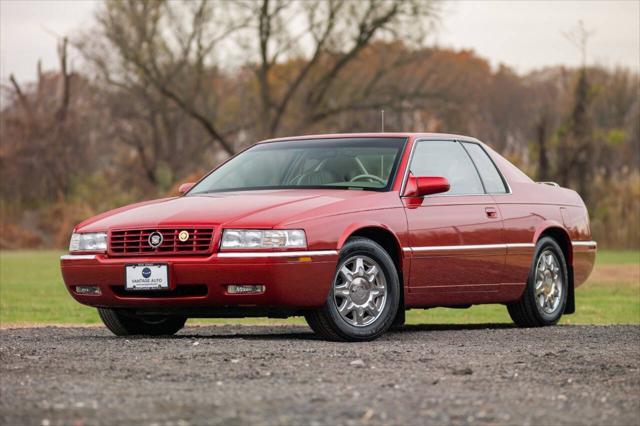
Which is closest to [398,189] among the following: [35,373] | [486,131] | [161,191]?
[35,373]

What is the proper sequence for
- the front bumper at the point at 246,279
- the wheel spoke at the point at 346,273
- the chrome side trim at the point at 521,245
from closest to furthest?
the front bumper at the point at 246,279, the wheel spoke at the point at 346,273, the chrome side trim at the point at 521,245

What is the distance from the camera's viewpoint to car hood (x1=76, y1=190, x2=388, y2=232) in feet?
31.3

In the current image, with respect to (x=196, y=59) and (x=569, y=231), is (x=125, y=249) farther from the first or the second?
(x=196, y=59)

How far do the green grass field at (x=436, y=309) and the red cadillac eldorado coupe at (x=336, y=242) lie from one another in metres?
3.34

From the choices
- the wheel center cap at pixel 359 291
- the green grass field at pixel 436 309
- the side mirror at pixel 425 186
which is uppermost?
the side mirror at pixel 425 186

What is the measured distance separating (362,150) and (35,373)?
416cm

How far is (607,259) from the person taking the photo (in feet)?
93.1

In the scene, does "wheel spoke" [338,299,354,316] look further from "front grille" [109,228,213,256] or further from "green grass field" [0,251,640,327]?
"green grass field" [0,251,640,327]

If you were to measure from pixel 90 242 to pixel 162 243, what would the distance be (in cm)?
76

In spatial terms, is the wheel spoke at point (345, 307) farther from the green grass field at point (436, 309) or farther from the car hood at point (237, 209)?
the green grass field at point (436, 309)

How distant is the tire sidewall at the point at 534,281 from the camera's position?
12.0 m

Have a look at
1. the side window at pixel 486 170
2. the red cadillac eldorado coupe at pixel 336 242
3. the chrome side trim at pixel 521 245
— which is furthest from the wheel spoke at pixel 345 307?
the side window at pixel 486 170

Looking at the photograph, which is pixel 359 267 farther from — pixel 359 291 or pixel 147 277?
pixel 147 277

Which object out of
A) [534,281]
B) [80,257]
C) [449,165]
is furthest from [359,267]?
[534,281]
